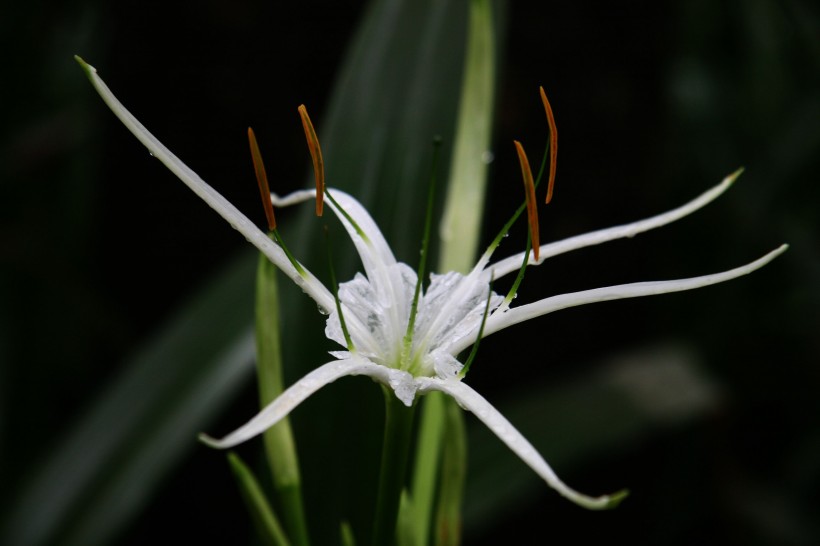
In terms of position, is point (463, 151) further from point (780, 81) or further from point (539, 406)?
point (780, 81)

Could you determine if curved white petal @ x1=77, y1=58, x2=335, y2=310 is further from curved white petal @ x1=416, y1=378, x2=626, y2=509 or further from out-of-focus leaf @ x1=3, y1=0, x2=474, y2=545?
out-of-focus leaf @ x1=3, y1=0, x2=474, y2=545

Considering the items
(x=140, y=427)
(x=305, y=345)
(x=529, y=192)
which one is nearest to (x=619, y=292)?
(x=529, y=192)

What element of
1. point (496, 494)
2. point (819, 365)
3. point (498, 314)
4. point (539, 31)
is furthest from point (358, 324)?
point (819, 365)

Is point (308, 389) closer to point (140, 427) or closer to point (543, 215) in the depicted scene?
point (140, 427)

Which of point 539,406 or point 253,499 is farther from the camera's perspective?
point 539,406

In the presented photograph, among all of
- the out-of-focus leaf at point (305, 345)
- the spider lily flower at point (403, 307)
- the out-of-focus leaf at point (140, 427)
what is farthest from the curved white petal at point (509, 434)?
the out-of-focus leaf at point (140, 427)

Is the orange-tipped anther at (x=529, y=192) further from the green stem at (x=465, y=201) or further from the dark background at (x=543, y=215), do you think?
the dark background at (x=543, y=215)
